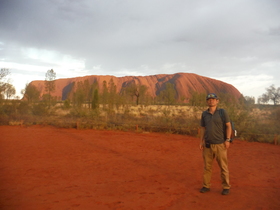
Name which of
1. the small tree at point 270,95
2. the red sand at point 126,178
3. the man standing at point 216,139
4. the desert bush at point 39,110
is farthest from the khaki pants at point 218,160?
the small tree at point 270,95

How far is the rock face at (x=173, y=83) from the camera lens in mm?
113394

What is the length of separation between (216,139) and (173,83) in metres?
117

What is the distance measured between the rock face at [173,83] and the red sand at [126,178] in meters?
97.7

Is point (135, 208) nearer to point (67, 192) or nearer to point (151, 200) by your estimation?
point (151, 200)

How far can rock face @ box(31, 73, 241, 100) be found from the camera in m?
113

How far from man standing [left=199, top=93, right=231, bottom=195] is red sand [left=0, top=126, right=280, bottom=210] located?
0.41 m

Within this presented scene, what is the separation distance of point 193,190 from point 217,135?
136cm

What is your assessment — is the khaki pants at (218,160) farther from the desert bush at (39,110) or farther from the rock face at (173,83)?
the rock face at (173,83)

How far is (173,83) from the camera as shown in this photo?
4702 inches

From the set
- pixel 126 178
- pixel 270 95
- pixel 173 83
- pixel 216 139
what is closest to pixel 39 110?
pixel 126 178

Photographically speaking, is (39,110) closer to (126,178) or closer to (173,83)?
(126,178)

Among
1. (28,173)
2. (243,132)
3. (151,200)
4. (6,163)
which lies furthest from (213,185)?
(243,132)

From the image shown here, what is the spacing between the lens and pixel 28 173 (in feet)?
19.3

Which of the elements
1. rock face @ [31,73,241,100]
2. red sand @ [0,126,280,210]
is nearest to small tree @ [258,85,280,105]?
red sand @ [0,126,280,210]
